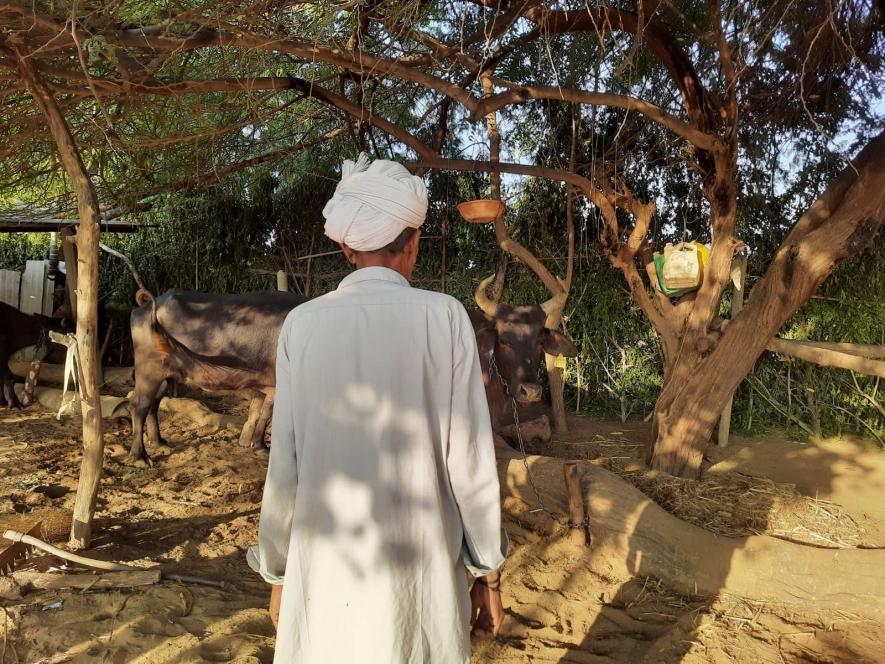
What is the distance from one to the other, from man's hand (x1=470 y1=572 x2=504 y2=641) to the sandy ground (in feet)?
4.48

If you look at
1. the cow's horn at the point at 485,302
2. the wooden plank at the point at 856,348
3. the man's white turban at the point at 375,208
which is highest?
the man's white turban at the point at 375,208

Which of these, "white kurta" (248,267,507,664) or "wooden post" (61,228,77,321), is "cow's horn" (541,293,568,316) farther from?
"wooden post" (61,228,77,321)

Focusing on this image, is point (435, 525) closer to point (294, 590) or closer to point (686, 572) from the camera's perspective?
point (294, 590)

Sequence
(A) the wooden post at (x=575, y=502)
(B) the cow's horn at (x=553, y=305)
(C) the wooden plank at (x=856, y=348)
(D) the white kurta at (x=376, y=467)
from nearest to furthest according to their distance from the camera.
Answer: (D) the white kurta at (x=376, y=467), (A) the wooden post at (x=575, y=502), (C) the wooden plank at (x=856, y=348), (B) the cow's horn at (x=553, y=305)

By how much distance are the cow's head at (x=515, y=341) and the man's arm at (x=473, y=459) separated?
3362 mm

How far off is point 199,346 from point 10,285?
19.9 ft

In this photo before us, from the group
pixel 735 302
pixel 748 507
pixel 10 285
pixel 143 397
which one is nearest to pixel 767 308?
pixel 735 302

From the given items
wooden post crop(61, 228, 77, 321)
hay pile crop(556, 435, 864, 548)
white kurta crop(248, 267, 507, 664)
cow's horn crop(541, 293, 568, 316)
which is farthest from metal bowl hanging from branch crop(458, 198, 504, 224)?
wooden post crop(61, 228, 77, 321)

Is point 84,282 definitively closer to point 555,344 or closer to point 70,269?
point 555,344

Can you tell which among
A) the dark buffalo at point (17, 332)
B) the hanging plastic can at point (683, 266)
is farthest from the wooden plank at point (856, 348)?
the dark buffalo at point (17, 332)

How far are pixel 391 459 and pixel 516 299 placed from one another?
6.62 metres

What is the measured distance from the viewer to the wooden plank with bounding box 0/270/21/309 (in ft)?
31.4

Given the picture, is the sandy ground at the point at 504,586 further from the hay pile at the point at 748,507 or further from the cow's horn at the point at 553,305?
the cow's horn at the point at 553,305

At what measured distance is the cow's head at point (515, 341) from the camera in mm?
5000
